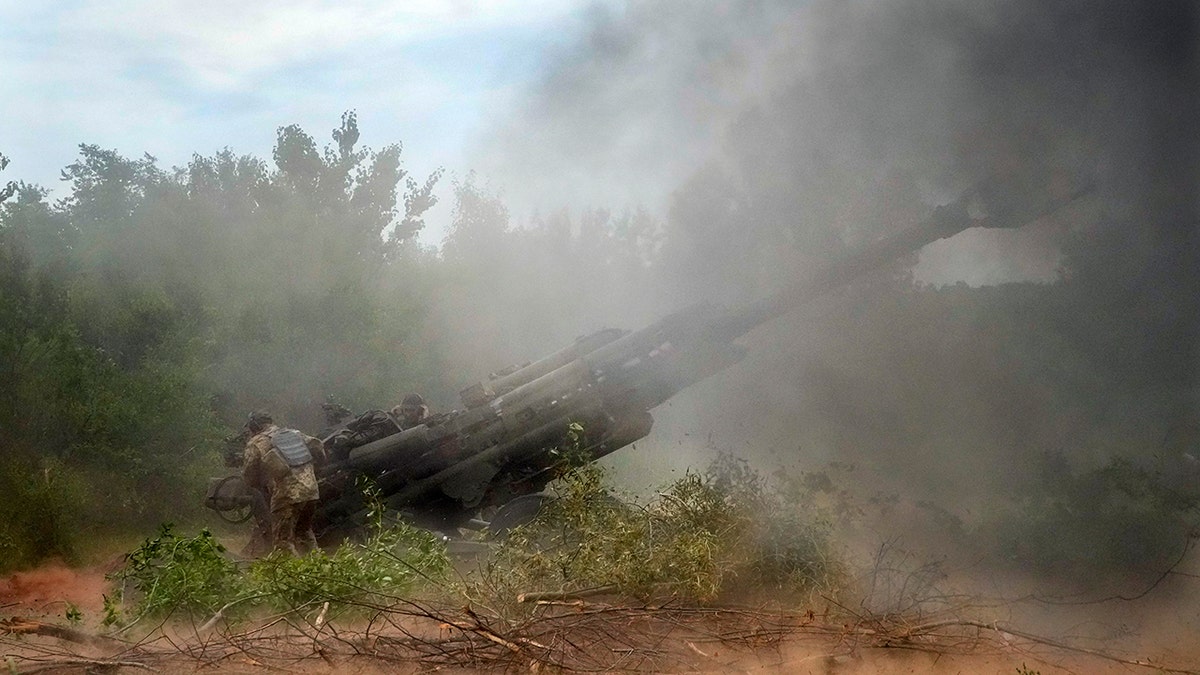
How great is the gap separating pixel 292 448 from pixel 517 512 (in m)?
2.12

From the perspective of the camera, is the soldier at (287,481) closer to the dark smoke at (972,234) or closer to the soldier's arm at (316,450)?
the soldier's arm at (316,450)

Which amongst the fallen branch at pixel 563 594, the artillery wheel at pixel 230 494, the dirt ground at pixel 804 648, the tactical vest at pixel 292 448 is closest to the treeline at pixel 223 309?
the artillery wheel at pixel 230 494

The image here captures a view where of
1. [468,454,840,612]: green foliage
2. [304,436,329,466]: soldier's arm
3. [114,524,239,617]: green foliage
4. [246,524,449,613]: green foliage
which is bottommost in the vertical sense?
[468,454,840,612]: green foliage

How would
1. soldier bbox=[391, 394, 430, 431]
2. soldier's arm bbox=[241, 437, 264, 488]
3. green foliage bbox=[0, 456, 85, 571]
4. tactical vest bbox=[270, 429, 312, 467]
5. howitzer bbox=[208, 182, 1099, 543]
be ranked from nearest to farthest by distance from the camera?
tactical vest bbox=[270, 429, 312, 467]
soldier's arm bbox=[241, 437, 264, 488]
howitzer bbox=[208, 182, 1099, 543]
green foliage bbox=[0, 456, 85, 571]
soldier bbox=[391, 394, 430, 431]

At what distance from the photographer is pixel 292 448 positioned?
352 inches

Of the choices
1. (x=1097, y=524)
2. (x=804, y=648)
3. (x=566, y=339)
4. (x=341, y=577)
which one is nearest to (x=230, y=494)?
(x=341, y=577)

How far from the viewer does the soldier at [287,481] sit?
8906mm

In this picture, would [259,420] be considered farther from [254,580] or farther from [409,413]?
[254,580]

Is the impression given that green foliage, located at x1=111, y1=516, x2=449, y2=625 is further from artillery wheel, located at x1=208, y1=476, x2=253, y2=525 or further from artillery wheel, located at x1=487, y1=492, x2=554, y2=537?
artillery wheel, located at x1=208, y1=476, x2=253, y2=525

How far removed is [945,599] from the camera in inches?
286

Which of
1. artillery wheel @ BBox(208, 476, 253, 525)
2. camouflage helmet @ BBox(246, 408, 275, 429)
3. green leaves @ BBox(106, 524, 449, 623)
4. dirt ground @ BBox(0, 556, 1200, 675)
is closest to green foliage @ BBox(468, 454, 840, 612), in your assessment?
dirt ground @ BBox(0, 556, 1200, 675)

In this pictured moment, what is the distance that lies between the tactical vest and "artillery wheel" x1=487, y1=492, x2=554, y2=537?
180cm

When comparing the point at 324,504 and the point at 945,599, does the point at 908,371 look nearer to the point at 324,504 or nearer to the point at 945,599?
the point at 945,599

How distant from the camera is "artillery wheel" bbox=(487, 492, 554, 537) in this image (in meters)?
9.35
